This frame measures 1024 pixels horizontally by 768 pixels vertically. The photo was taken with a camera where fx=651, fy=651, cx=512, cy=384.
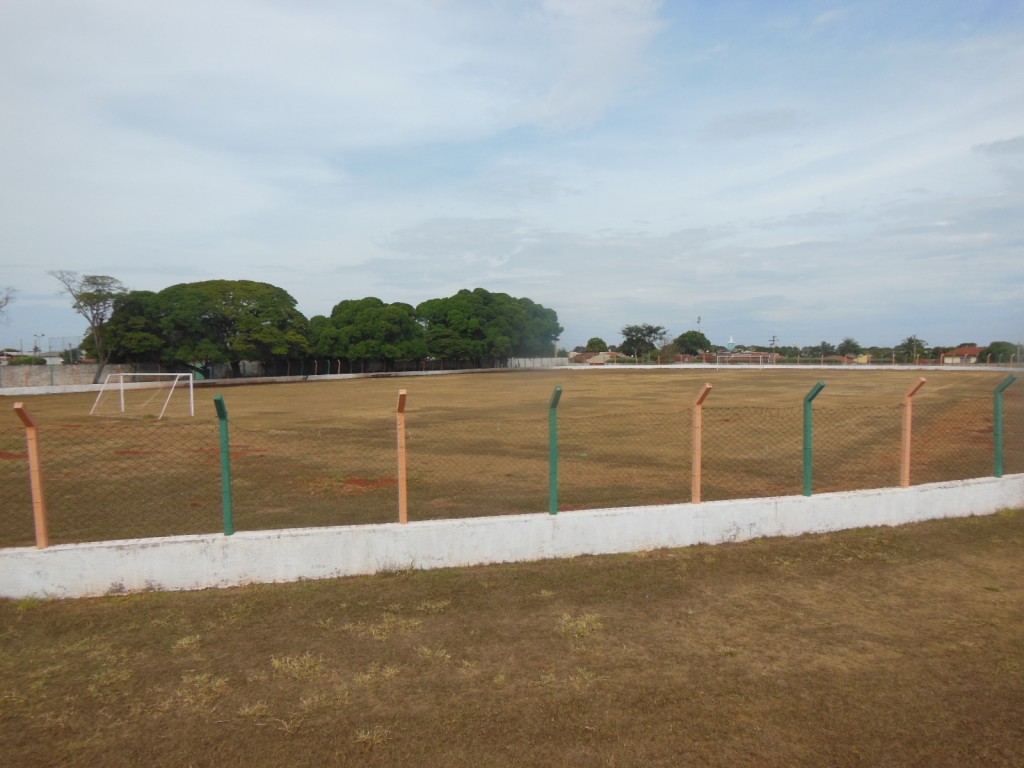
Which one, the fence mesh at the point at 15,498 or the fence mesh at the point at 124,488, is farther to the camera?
the fence mesh at the point at 124,488

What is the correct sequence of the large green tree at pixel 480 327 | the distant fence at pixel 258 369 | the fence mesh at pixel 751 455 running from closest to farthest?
the fence mesh at pixel 751 455 → the distant fence at pixel 258 369 → the large green tree at pixel 480 327

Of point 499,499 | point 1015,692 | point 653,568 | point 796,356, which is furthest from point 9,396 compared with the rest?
point 796,356

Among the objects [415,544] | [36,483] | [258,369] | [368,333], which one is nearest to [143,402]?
[258,369]

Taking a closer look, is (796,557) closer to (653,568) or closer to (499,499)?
(653,568)

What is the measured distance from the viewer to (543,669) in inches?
159

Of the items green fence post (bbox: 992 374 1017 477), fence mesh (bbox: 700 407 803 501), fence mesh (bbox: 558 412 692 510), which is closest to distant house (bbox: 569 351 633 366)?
fence mesh (bbox: 700 407 803 501)

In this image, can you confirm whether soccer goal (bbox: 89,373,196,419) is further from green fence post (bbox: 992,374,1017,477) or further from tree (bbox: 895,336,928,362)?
tree (bbox: 895,336,928,362)

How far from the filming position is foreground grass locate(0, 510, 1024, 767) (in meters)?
3.29

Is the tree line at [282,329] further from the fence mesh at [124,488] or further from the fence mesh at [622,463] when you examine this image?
the fence mesh at [622,463]

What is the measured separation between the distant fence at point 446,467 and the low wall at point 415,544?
0.23 meters

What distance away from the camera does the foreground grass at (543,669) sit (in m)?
3.29

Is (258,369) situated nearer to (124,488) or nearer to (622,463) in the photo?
(124,488)

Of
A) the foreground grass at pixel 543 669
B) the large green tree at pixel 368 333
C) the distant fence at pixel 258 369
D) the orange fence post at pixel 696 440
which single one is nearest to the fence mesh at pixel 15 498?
the foreground grass at pixel 543 669

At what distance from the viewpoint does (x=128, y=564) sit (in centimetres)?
528
